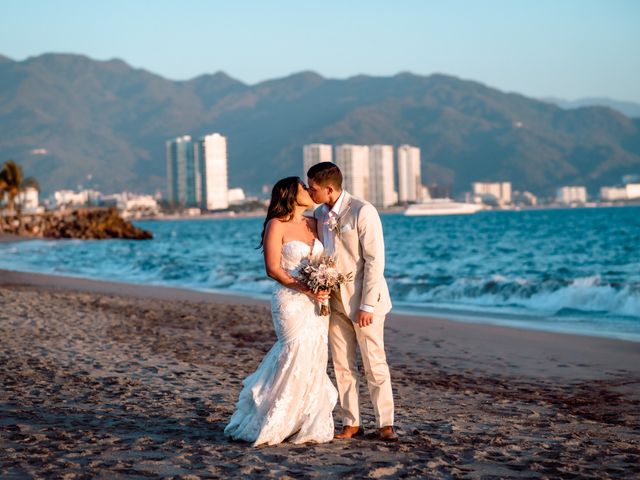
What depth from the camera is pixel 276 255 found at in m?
6.11

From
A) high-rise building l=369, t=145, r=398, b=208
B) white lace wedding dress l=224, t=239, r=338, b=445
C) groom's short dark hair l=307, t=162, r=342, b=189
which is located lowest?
white lace wedding dress l=224, t=239, r=338, b=445

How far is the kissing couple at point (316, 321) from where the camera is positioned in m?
5.98

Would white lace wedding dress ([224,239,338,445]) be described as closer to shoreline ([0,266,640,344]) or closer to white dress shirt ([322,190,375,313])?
white dress shirt ([322,190,375,313])

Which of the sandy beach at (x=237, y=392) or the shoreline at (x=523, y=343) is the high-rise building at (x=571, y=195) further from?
the sandy beach at (x=237, y=392)

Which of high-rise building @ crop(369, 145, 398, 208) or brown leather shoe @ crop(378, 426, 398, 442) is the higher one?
high-rise building @ crop(369, 145, 398, 208)

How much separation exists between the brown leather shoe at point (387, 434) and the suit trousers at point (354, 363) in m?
0.03

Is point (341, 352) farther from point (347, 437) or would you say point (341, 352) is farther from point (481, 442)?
point (481, 442)

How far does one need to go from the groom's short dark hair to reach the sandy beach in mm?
1790

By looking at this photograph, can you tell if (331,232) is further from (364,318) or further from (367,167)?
(367,167)

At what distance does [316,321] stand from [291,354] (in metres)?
0.29

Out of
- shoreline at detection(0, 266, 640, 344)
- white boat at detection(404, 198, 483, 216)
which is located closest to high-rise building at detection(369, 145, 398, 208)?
white boat at detection(404, 198, 483, 216)

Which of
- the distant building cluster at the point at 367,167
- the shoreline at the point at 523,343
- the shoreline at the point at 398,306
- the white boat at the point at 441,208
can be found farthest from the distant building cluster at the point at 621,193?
the shoreline at the point at 523,343

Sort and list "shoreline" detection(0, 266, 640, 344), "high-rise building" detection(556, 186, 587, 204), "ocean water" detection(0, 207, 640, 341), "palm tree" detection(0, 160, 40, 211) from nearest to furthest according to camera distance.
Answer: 1. "shoreline" detection(0, 266, 640, 344)
2. "ocean water" detection(0, 207, 640, 341)
3. "palm tree" detection(0, 160, 40, 211)
4. "high-rise building" detection(556, 186, 587, 204)

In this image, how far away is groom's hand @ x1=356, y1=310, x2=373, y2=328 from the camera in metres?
5.95
